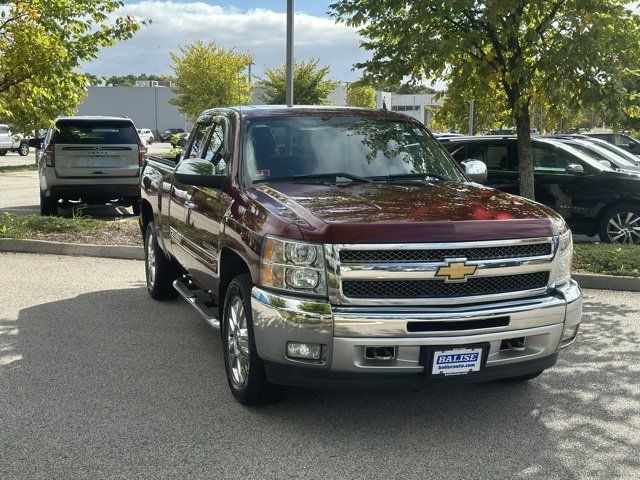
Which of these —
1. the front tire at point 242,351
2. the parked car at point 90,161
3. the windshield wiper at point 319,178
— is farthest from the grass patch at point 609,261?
the parked car at point 90,161

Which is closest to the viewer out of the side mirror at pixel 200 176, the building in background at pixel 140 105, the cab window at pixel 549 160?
the side mirror at pixel 200 176

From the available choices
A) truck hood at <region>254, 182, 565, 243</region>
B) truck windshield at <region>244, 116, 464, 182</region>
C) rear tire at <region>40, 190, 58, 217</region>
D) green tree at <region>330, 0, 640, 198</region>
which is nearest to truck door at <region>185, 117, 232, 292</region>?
truck windshield at <region>244, 116, 464, 182</region>

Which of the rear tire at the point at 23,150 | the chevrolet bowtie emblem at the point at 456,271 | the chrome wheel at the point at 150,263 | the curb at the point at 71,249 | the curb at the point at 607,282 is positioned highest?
the chevrolet bowtie emblem at the point at 456,271

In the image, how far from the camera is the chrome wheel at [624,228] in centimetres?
1112

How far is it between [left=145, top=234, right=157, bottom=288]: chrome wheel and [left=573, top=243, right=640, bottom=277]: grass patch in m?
5.06

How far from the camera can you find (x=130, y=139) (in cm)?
1389

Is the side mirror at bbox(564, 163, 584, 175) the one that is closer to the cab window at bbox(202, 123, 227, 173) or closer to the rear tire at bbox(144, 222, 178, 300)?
A: the rear tire at bbox(144, 222, 178, 300)

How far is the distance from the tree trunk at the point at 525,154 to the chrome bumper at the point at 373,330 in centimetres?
652

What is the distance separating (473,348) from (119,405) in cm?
229

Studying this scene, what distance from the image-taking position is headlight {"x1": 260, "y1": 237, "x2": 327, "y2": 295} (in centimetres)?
403

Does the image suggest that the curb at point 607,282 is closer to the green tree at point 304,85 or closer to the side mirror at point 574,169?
the side mirror at point 574,169

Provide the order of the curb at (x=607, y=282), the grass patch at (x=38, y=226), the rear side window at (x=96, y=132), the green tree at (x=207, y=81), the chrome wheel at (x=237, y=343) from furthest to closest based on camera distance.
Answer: the green tree at (x=207, y=81)
the rear side window at (x=96, y=132)
the grass patch at (x=38, y=226)
the curb at (x=607, y=282)
the chrome wheel at (x=237, y=343)

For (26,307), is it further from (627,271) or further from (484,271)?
(627,271)

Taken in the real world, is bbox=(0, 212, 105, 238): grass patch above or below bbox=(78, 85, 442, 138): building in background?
below
